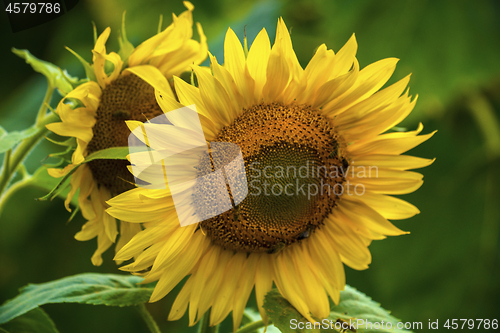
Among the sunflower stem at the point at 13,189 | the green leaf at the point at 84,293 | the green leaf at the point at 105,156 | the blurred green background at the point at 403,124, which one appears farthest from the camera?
the blurred green background at the point at 403,124

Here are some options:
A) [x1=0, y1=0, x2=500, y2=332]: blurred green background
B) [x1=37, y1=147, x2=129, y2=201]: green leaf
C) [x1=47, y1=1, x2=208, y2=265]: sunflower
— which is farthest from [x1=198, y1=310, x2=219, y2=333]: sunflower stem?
[x1=0, y1=0, x2=500, y2=332]: blurred green background

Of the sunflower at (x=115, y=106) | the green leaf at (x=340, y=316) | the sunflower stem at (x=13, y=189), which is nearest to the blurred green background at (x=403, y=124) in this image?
the sunflower stem at (x=13, y=189)

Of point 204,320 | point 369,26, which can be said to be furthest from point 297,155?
point 369,26

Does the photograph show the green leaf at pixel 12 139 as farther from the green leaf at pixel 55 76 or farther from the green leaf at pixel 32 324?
the green leaf at pixel 32 324

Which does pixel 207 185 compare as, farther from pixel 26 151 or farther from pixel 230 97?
pixel 26 151

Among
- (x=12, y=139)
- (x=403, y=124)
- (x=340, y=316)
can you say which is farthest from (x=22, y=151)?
(x=403, y=124)

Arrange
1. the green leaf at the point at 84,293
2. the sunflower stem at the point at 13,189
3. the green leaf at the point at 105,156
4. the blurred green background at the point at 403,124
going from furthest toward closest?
the blurred green background at the point at 403,124, the sunflower stem at the point at 13,189, the green leaf at the point at 84,293, the green leaf at the point at 105,156
